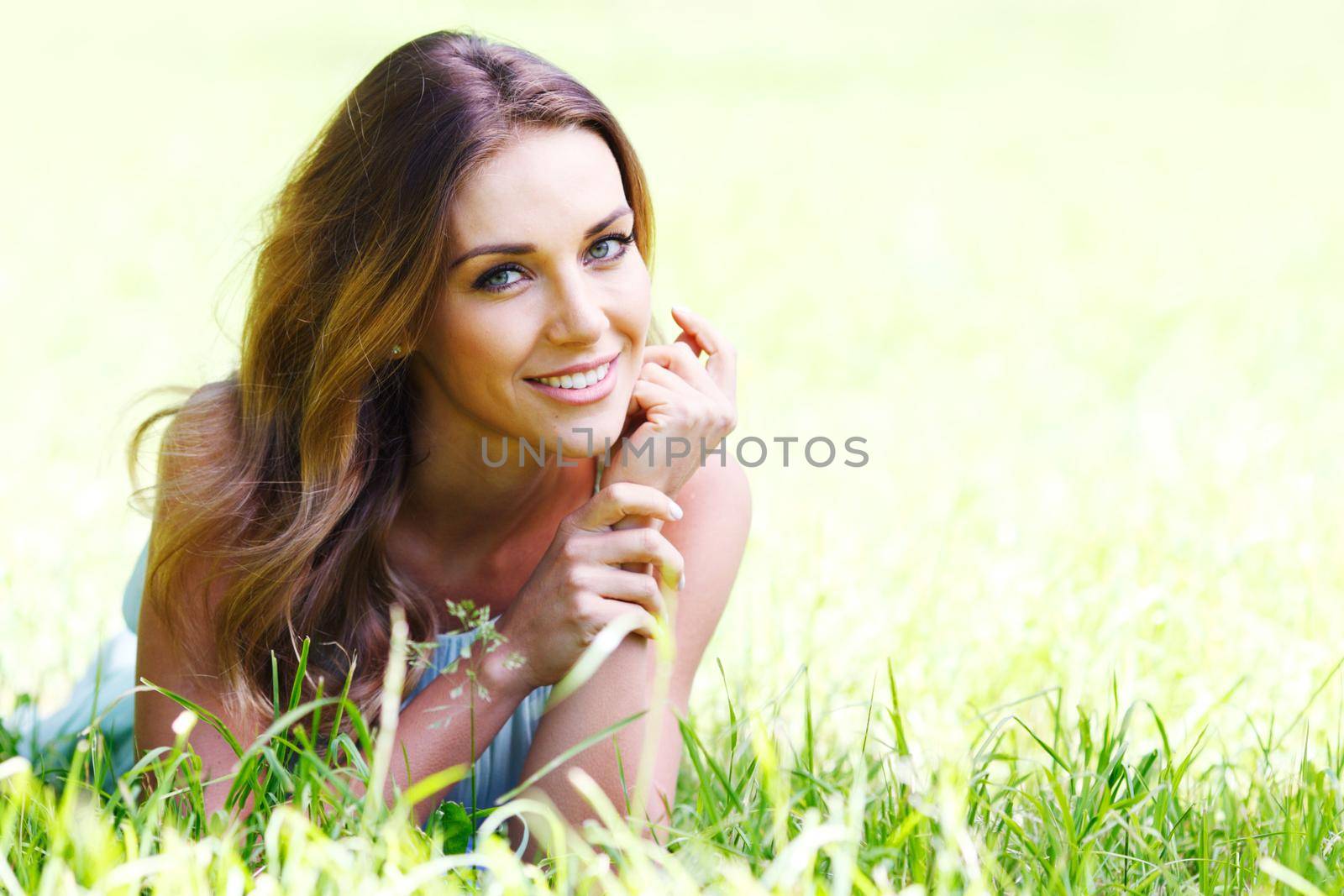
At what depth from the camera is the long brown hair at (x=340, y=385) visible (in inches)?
104

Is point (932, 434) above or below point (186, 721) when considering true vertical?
above

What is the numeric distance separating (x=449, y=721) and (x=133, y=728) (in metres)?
0.90

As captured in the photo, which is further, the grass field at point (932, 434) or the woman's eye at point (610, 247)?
the woman's eye at point (610, 247)

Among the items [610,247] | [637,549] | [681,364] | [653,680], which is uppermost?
[610,247]

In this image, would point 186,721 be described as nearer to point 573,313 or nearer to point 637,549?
point 637,549

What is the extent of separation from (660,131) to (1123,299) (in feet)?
18.7

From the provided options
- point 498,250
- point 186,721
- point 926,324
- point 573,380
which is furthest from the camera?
point 926,324

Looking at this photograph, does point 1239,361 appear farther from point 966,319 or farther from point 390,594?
point 390,594

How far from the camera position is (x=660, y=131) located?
12320mm

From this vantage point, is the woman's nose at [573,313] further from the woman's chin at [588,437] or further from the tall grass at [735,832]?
the tall grass at [735,832]

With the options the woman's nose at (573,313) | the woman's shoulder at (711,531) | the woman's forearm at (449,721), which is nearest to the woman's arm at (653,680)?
the woman's shoulder at (711,531)

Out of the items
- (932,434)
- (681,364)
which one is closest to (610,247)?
(681,364)

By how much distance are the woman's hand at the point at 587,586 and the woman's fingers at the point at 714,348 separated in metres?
0.43

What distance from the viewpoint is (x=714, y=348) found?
307 centimetres
